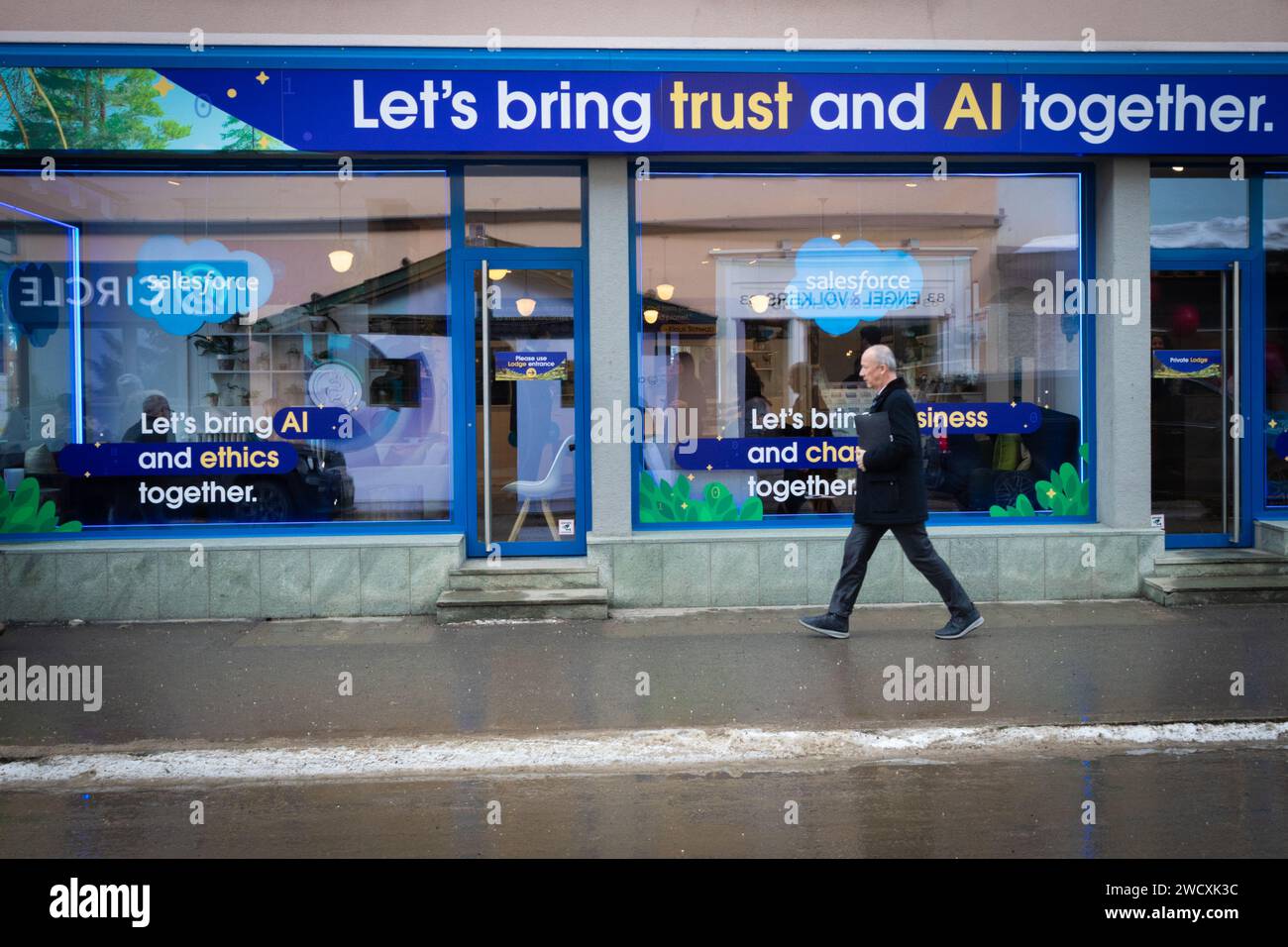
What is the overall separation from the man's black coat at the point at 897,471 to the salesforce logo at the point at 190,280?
5.38 metres

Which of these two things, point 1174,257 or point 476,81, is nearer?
point 476,81

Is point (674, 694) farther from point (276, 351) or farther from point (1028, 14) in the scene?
point (1028, 14)

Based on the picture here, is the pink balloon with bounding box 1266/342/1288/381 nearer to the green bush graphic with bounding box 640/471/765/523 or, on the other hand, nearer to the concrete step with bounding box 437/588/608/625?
the green bush graphic with bounding box 640/471/765/523

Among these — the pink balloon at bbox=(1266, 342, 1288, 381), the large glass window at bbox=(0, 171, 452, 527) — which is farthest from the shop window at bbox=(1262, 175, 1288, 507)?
the large glass window at bbox=(0, 171, 452, 527)

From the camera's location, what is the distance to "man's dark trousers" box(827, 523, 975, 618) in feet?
27.5

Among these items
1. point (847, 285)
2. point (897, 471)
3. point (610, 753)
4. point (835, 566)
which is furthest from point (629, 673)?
point (847, 285)

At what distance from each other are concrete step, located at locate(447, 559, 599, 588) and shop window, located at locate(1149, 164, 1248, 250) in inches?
230

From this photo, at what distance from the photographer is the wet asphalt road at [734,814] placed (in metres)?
4.89

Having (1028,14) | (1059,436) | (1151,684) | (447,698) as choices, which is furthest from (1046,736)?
(1028,14)

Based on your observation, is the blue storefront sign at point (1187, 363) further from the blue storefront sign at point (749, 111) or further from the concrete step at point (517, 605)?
the concrete step at point (517, 605)

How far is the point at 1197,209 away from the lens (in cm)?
1038

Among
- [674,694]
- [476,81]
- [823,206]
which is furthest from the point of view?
[823,206]

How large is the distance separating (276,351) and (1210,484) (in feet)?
27.6

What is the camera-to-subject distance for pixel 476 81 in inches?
368
